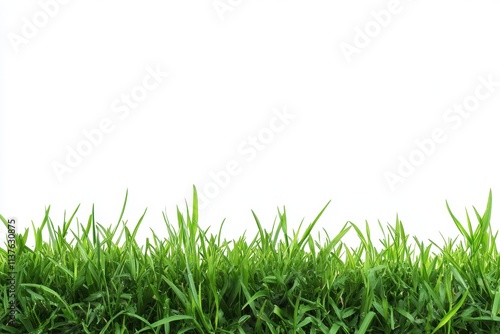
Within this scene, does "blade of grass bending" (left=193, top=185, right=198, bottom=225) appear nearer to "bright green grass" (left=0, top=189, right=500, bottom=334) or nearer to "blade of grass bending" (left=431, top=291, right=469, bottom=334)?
"bright green grass" (left=0, top=189, right=500, bottom=334)

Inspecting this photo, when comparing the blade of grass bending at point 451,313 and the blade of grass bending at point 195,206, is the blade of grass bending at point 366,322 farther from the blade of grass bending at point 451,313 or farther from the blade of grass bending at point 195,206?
the blade of grass bending at point 195,206

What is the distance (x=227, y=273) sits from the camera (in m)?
1.91

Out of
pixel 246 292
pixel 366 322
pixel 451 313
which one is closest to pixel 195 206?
pixel 246 292

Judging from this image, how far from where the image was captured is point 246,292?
71.0 inches

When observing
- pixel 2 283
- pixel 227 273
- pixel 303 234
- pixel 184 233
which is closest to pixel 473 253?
pixel 303 234

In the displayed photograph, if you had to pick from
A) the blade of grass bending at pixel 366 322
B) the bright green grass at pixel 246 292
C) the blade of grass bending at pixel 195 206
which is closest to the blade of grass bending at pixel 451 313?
the bright green grass at pixel 246 292

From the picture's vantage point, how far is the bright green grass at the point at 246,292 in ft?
5.91

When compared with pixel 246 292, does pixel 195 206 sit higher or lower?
higher

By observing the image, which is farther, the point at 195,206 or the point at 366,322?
the point at 195,206

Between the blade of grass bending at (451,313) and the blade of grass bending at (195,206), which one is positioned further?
the blade of grass bending at (195,206)

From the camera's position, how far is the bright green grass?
180 centimetres

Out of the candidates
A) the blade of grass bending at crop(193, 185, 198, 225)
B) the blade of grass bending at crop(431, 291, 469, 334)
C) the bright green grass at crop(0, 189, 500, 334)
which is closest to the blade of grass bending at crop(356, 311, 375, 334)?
the bright green grass at crop(0, 189, 500, 334)

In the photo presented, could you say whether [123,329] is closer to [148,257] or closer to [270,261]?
[148,257]

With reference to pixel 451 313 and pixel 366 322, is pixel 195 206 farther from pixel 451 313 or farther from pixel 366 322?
pixel 451 313
